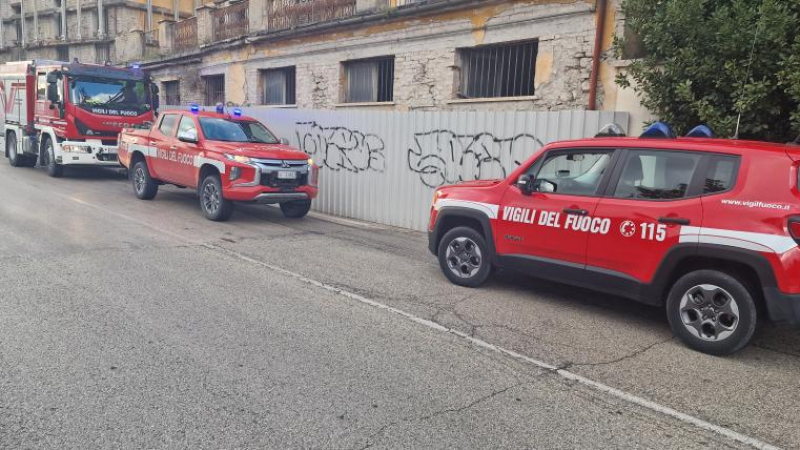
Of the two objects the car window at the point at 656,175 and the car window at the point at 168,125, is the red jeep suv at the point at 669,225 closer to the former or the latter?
the car window at the point at 656,175

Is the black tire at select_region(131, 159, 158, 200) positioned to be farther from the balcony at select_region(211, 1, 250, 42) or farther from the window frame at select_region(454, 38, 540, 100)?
the balcony at select_region(211, 1, 250, 42)

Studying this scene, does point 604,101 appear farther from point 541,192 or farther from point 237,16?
point 237,16

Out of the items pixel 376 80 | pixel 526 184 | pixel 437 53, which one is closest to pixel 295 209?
pixel 437 53

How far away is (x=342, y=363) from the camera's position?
13.9ft

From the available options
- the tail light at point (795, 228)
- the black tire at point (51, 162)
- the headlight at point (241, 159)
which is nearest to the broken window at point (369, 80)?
the headlight at point (241, 159)

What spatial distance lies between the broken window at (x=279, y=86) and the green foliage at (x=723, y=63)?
11.3 metres

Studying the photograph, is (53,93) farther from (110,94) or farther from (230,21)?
(230,21)

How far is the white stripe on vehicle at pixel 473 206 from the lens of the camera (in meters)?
6.26

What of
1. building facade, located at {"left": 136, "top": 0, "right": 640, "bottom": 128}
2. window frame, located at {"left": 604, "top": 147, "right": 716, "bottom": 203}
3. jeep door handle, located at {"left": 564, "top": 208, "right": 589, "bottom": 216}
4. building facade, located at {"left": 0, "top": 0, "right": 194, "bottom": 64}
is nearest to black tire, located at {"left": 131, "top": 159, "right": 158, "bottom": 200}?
building facade, located at {"left": 136, "top": 0, "right": 640, "bottom": 128}

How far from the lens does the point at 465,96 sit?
41.2 ft

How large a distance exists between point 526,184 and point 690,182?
1.58 metres

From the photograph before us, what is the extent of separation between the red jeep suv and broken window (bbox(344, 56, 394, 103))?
8.64 metres

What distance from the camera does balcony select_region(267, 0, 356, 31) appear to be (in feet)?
50.4

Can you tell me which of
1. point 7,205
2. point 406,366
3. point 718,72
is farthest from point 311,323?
point 7,205
